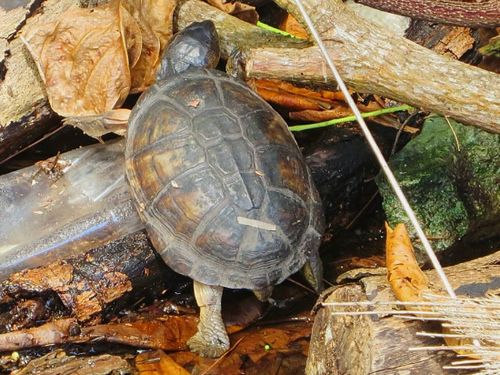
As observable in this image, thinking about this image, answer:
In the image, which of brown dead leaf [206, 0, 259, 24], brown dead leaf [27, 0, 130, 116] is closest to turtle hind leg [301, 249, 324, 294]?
brown dead leaf [27, 0, 130, 116]

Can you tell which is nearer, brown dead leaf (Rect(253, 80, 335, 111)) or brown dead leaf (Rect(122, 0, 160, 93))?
brown dead leaf (Rect(122, 0, 160, 93))

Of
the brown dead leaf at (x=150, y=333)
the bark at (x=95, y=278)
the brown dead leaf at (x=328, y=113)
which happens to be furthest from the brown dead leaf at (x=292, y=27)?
the brown dead leaf at (x=150, y=333)

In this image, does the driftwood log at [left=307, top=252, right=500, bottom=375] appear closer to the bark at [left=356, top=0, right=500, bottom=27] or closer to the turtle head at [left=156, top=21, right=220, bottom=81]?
the bark at [left=356, top=0, right=500, bottom=27]

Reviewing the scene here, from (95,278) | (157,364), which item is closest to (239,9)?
(95,278)

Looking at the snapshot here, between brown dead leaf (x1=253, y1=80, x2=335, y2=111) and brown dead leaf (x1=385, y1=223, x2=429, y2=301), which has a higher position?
brown dead leaf (x1=253, y1=80, x2=335, y2=111)

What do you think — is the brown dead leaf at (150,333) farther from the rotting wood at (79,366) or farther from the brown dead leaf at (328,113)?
the brown dead leaf at (328,113)

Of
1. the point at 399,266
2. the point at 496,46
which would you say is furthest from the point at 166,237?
the point at 496,46
